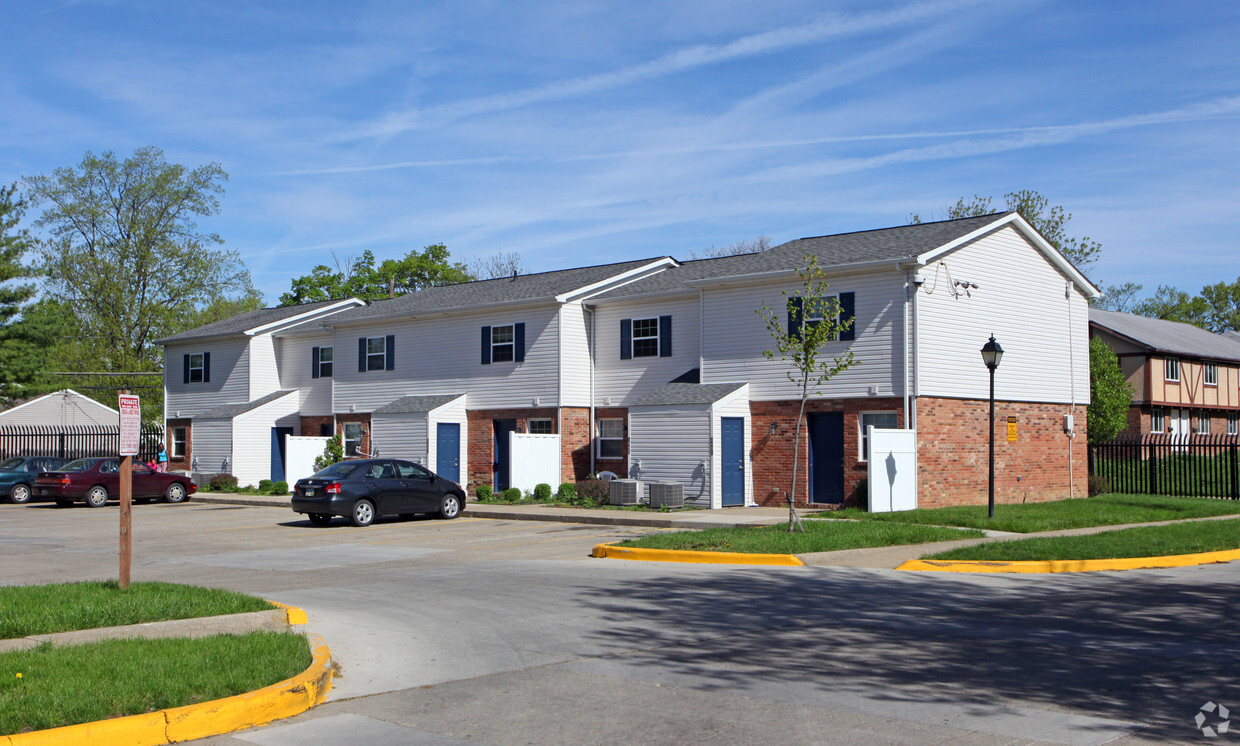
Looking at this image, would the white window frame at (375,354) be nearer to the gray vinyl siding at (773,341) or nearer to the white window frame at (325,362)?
the white window frame at (325,362)

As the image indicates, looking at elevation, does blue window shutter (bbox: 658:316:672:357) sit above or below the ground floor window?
above

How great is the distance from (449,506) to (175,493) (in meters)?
12.8

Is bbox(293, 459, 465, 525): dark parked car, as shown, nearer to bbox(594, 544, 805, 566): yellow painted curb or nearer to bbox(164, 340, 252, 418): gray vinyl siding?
bbox(594, 544, 805, 566): yellow painted curb

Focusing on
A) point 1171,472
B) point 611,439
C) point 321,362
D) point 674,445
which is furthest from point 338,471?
point 1171,472

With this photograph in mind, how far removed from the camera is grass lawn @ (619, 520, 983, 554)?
1680 centimetres

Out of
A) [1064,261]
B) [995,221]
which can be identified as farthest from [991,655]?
[1064,261]

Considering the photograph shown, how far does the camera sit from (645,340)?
3175 cm

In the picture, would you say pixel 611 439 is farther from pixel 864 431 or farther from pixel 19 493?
pixel 19 493

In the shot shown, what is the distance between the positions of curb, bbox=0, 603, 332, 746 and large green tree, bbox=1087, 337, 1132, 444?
3904 centimetres

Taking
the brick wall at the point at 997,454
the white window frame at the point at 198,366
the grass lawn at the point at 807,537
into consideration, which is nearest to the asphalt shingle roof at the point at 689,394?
the brick wall at the point at 997,454

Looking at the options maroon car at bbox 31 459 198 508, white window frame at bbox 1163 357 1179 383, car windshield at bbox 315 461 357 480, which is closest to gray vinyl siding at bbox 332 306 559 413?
maroon car at bbox 31 459 198 508

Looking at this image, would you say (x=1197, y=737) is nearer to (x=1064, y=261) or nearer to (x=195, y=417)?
(x=1064, y=261)

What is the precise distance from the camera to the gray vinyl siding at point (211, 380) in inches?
1657

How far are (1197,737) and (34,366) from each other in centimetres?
4876
